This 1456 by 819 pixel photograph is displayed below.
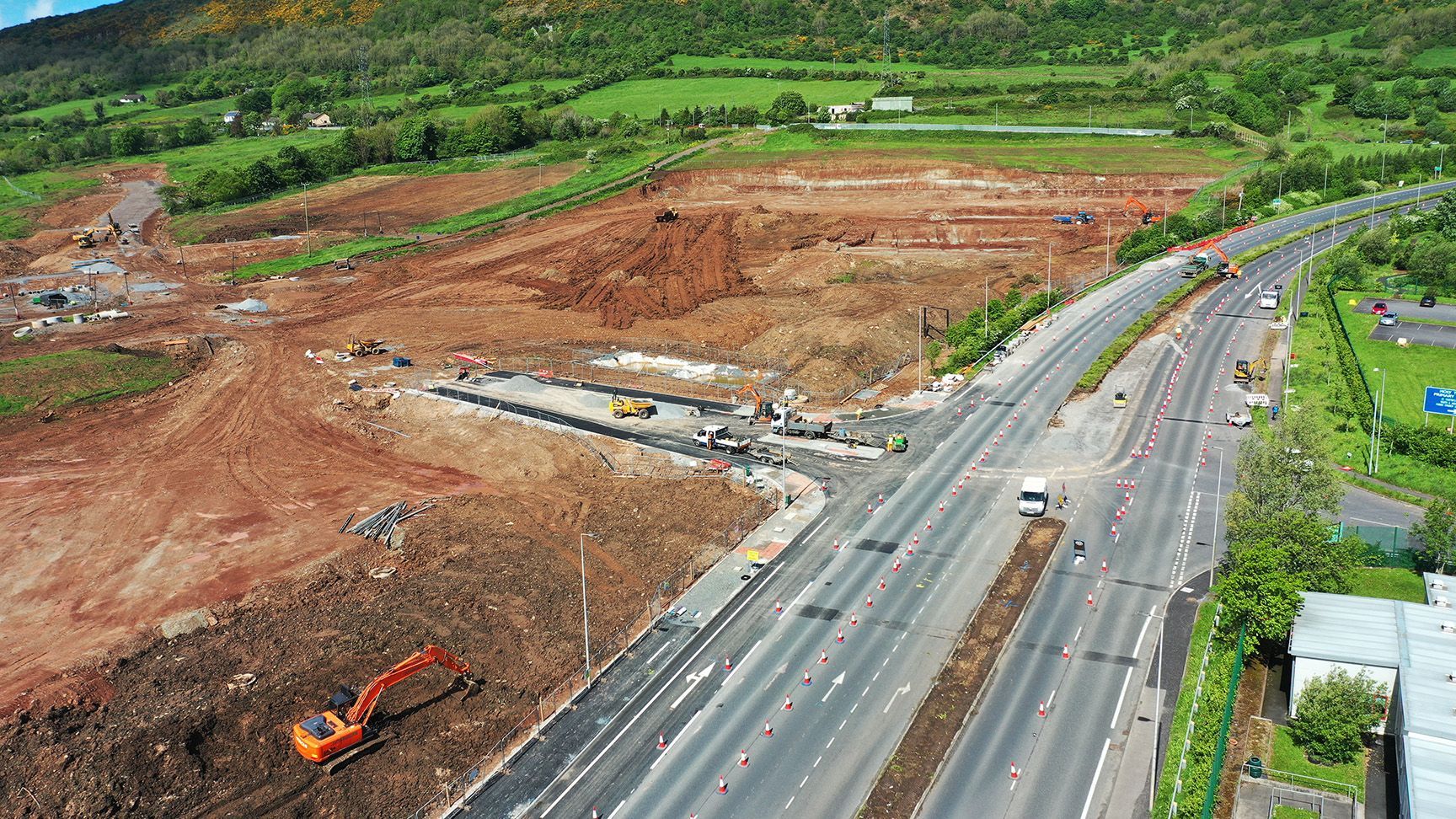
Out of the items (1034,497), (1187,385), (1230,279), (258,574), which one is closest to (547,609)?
(258,574)

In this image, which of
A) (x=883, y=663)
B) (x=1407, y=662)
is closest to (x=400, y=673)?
(x=883, y=663)

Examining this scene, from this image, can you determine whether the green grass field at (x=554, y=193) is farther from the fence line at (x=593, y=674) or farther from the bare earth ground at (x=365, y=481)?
the fence line at (x=593, y=674)

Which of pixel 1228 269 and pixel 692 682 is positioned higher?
pixel 1228 269

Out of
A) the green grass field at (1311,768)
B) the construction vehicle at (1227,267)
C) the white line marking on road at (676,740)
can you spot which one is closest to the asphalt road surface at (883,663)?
the white line marking on road at (676,740)

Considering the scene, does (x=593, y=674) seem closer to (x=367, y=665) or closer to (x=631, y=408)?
(x=367, y=665)

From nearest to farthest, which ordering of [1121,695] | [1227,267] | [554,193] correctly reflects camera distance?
1. [1121,695]
2. [1227,267]
3. [554,193]

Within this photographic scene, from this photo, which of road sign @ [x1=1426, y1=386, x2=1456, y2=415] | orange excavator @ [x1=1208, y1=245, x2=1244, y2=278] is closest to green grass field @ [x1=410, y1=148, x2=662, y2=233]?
orange excavator @ [x1=1208, y1=245, x2=1244, y2=278]
